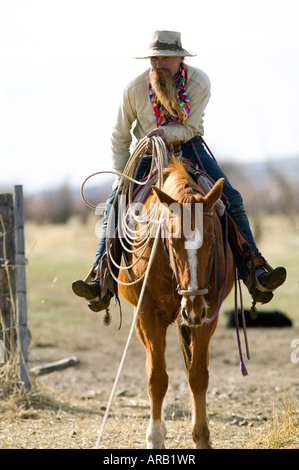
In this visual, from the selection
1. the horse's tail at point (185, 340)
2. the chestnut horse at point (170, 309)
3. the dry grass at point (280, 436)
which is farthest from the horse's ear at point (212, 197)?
the dry grass at point (280, 436)

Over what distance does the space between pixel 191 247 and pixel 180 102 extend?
1.72 metres

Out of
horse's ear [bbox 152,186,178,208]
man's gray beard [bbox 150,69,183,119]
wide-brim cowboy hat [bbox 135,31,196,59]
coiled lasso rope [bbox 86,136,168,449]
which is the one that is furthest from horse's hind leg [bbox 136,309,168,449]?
wide-brim cowboy hat [bbox 135,31,196,59]

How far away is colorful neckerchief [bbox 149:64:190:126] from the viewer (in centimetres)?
622

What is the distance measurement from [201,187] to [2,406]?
341 centimetres

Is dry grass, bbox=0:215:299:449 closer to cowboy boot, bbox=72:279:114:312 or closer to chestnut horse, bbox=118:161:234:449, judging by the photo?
chestnut horse, bbox=118:161:234:449

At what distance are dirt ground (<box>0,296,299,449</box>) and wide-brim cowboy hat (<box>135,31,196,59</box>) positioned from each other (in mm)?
3004

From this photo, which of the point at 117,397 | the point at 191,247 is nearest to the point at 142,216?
the point at 191,247

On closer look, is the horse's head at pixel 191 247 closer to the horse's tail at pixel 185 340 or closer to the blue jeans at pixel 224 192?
the blue jeans at pixel 224 192

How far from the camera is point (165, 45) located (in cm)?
613

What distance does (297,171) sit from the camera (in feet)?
503

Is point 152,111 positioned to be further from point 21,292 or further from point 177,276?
point 21,292

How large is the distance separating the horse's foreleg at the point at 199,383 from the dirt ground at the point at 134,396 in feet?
1.51
